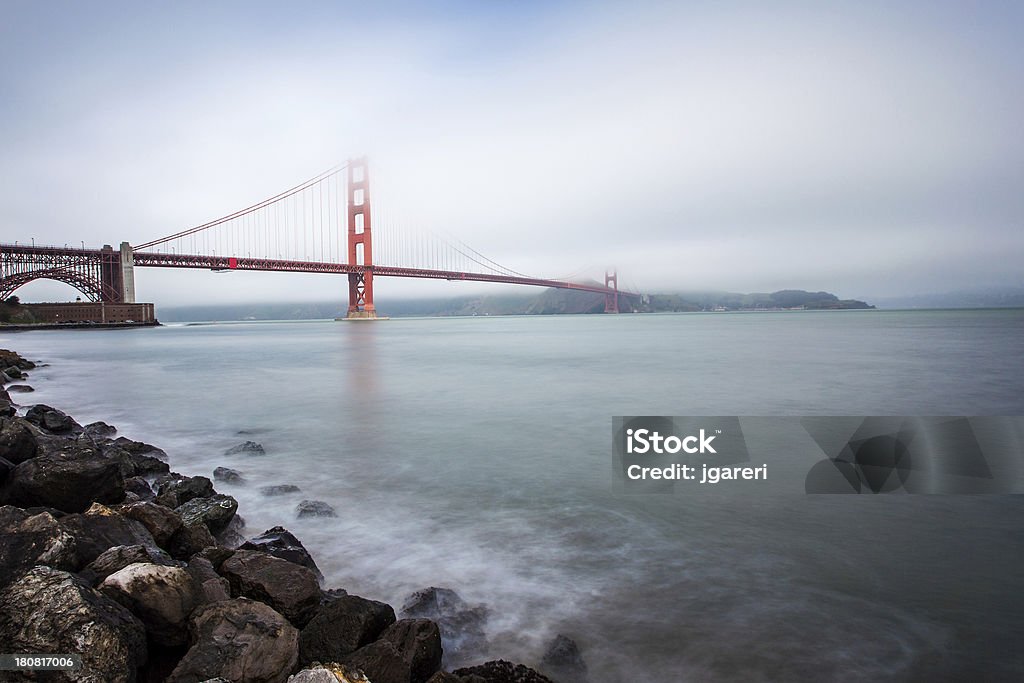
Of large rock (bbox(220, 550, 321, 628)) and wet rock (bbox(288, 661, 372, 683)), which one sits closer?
wet rock (bbox(288, 661, 372, 683))

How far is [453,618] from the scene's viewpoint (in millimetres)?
3021

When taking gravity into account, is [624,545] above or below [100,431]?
below

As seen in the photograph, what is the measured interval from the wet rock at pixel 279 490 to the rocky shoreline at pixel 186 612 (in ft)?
5.92

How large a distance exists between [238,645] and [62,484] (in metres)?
2.24

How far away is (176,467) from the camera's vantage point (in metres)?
6.31

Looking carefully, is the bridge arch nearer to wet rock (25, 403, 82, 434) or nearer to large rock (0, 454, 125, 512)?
wet rock (25, 403, 82, 434)

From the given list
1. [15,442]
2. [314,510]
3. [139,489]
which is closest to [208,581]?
[314,510]

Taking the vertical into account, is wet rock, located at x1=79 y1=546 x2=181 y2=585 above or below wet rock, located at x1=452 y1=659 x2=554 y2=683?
above

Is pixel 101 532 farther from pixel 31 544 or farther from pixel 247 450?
pixel 247 450

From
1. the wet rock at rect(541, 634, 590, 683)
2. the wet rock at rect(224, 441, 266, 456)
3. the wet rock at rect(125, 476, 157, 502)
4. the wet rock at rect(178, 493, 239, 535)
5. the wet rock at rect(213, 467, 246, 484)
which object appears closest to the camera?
the wet rock at rect(541, 634, 590, 683)

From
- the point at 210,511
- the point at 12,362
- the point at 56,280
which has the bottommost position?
the point at 210,511

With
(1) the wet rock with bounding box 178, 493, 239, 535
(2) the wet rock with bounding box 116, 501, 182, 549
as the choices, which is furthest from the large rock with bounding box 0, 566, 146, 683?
(1) the wet rock with bounding box 178, 493, 239, 535

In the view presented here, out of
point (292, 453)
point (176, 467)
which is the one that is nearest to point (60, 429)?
point (176, 467)

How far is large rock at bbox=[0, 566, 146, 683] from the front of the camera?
1893mm
